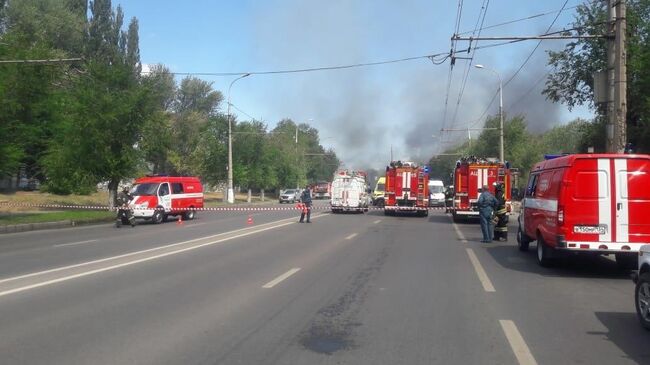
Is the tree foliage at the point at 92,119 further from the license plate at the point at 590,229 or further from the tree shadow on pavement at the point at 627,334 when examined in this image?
the tree shadow on pavement at the point at 627,334

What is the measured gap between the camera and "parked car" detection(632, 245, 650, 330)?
7767mm

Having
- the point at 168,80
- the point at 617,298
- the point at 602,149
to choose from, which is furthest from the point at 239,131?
the point at 617,298

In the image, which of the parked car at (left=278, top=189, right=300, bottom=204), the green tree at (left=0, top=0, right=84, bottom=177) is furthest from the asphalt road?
the parked car at (left=278, top=189, right=300, bottom=204)

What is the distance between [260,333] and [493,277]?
20.1ft

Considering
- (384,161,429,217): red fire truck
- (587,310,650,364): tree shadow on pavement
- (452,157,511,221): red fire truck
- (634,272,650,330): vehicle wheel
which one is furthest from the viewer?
(384,161,429,217): red fire truck

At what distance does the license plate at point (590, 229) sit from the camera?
12078 mm

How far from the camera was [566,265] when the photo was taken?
14195mm

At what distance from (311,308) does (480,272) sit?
5061mm

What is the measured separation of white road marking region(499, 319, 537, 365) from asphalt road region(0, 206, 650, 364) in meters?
0.03

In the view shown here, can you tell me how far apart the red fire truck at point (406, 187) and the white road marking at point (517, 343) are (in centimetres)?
2612

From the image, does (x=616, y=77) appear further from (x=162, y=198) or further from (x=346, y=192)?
(x=346, y=192)

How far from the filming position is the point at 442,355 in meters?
6.45

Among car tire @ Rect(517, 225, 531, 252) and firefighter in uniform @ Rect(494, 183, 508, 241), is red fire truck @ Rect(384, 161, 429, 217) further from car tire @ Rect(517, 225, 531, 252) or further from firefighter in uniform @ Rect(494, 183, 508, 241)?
car tire @ Rect(517, 225, 531, 252)

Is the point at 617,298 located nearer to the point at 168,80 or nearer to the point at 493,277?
the point at 493,277
